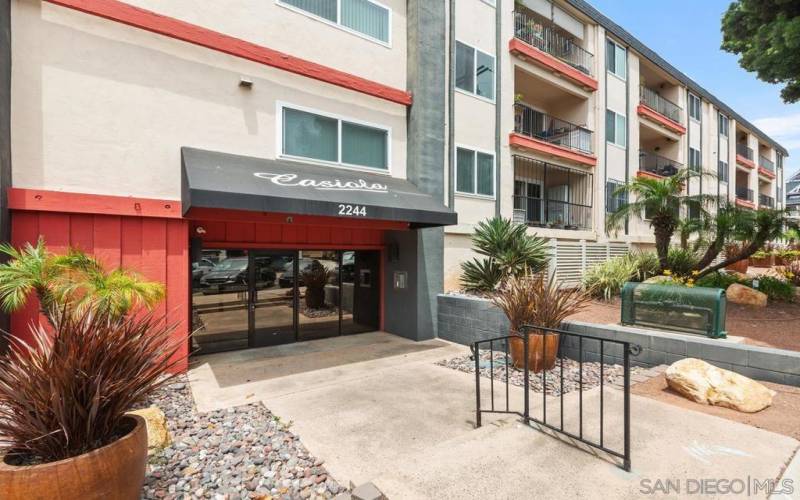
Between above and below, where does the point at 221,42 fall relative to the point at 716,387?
above

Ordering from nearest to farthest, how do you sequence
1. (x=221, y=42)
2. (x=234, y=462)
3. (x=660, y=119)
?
(x=234, y=462) < (x=221, y=42) < (x=660, y=119)

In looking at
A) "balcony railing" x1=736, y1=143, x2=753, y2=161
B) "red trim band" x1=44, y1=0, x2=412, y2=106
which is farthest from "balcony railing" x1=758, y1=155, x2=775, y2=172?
"red trim band" x1=44, y1=0, x2=412, y2=106

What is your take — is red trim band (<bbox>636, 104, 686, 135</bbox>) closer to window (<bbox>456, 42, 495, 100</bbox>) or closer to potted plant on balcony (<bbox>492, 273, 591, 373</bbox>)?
window (<bbox>456, 42, 495, 100</bbox>)

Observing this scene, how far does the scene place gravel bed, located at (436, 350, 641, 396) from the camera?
596 centimetres

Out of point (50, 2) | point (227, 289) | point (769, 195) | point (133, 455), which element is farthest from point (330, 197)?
point (769, 195)

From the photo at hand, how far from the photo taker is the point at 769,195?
35.3 metres

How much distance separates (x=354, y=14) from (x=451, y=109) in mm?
3493

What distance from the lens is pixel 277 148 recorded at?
7.98 metres

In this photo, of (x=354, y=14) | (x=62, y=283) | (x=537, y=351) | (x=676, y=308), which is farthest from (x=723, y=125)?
(x=62, y=283)

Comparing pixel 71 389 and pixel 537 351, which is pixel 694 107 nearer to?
pixel 537 351

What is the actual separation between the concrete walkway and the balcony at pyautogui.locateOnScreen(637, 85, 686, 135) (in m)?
18.0

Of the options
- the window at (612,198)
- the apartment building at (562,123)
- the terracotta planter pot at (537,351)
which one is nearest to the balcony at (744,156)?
the apartment building at (562,123)

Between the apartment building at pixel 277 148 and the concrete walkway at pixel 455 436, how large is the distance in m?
2.11

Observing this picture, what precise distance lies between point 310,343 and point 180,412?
13.1 ft
